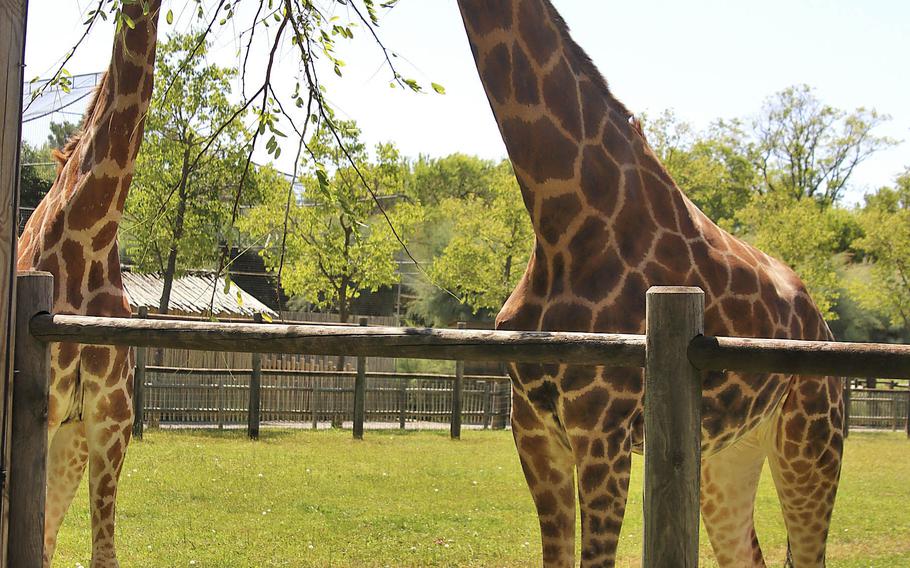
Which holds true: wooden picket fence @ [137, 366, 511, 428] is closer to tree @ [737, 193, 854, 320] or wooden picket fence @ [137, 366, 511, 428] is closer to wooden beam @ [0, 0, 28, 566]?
tree @ [737, 193, 854, 320]

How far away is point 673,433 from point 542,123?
1.88 metres

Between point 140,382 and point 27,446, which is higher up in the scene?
point 27,446

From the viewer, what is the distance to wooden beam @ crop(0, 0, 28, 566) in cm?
300

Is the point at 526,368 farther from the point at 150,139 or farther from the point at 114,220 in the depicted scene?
the point at 150,139

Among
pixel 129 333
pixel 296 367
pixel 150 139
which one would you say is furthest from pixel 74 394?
pixel 296 367

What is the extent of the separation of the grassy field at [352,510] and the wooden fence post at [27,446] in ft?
11.1

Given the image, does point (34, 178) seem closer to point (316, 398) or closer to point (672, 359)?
point (316, 398)

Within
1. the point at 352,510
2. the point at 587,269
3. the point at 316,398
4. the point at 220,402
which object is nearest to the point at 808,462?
the point at 587,269

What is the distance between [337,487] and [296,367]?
1125 centimetres

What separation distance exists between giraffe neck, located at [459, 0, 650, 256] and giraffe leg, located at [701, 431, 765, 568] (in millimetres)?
1748

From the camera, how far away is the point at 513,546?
7.51 m

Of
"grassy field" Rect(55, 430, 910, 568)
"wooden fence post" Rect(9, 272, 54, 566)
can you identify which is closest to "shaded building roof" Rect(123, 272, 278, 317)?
"grassy field" Rect(55, 430, 910, 568)

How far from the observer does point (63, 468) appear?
190 inches

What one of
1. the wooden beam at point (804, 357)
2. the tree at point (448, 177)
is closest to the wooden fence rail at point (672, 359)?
the wooden beam at point (804, 357)
